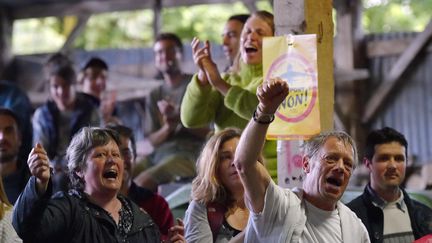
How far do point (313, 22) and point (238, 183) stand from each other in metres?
0.97

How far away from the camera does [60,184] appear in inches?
282

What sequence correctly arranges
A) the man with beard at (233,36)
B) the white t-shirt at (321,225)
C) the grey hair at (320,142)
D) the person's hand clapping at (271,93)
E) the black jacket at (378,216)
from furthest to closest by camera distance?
the man with beard at (233,36)
the black jacket at (378,216)
the grey hair at (320,142)
the white t-shirt at (321,225)
the person's hand clapping at (271,93)

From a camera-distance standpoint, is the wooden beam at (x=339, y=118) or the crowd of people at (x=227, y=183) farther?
the wooden beam at (x=339, y=118)

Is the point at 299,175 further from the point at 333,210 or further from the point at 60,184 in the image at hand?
the point at 60,184

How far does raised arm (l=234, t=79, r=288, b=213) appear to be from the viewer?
3.88 meters

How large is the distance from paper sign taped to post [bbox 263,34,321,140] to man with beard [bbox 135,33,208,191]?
2.82 metres

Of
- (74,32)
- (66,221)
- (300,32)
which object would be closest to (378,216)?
(300,32)

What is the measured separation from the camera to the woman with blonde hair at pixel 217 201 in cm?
490

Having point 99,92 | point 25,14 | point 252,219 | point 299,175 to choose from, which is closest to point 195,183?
point 299,175

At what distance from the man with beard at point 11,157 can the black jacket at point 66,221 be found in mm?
1531

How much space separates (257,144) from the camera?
400 cm

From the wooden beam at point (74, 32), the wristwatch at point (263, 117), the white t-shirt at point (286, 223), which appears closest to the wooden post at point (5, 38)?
the wooden beam at point (74, 32)

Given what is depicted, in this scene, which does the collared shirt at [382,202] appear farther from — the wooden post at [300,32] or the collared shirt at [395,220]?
the wooden post at [300,32]

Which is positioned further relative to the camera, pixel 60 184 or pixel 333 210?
pixel 60 184
